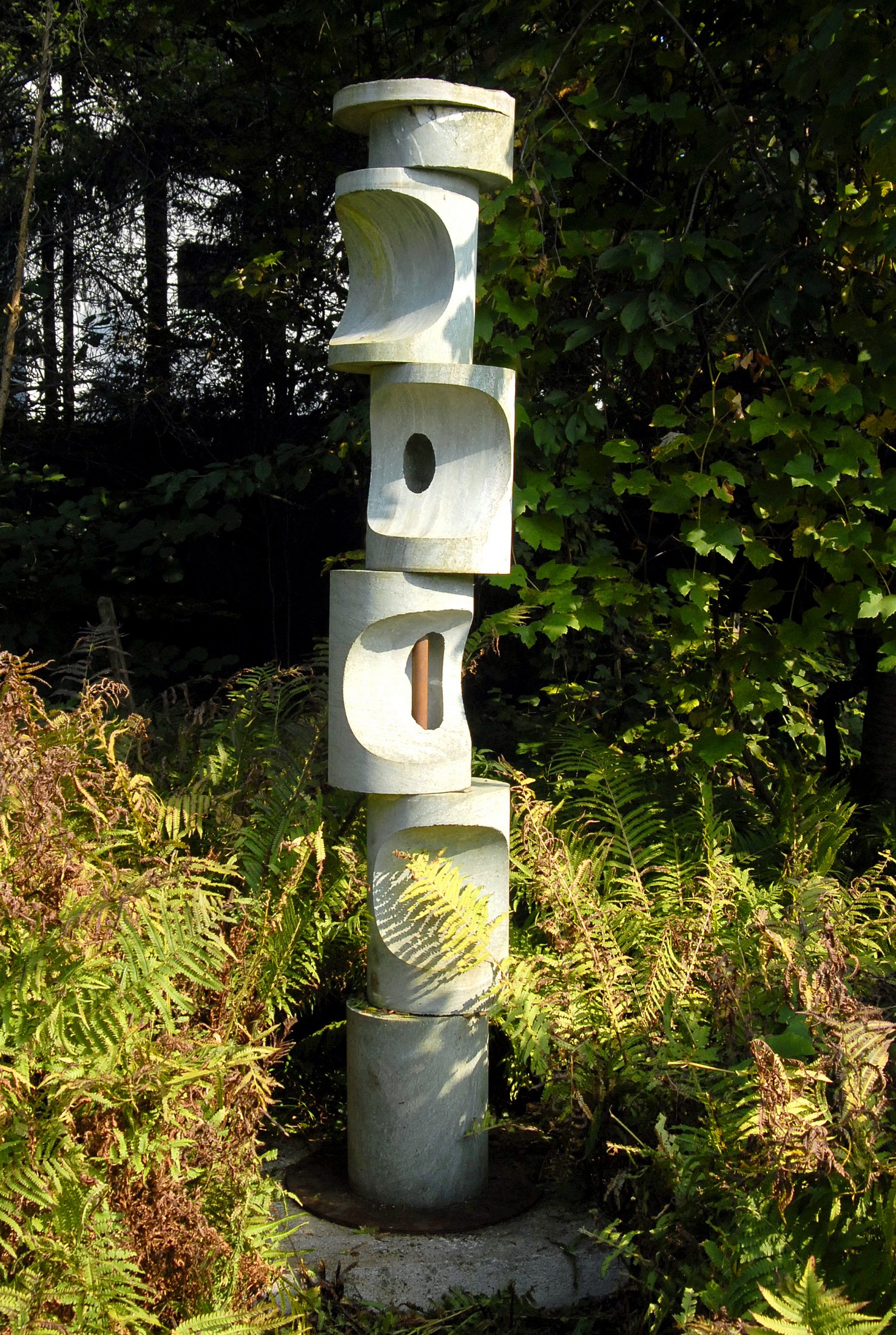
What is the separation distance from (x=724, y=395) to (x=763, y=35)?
4.31ft

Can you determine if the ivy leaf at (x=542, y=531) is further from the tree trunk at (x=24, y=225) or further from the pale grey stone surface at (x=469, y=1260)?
the pale grey stone surface at (x=469, y=1260)

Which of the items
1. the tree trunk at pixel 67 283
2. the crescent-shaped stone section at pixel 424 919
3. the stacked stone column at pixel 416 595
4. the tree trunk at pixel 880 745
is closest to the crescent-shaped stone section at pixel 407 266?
the stacked stone column at pixel 416 595

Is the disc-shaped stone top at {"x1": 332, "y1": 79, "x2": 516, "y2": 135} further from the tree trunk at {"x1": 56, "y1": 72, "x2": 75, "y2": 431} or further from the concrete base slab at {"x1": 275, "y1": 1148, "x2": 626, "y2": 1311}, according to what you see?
the tree trunk at {"x1": 56, "y1": 72, "x2": 75, "y2": 431}

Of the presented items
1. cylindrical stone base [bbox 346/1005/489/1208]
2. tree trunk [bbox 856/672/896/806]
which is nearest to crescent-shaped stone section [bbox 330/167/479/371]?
cylindrical stone base [bbox 346/1005/489/1208]

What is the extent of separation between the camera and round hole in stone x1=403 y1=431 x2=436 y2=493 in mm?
3475

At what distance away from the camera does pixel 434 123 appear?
10.5 feet

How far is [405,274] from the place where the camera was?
3355 millimetres

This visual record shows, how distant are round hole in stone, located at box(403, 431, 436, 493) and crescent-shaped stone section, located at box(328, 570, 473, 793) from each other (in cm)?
35

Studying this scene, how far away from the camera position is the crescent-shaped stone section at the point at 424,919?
3.30m

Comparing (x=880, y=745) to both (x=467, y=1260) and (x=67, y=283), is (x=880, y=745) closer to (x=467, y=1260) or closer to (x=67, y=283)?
(x=467, y=1260)

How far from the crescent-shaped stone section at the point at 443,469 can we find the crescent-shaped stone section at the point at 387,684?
88mm

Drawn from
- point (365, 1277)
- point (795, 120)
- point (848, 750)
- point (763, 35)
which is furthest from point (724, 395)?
point (848, 750)

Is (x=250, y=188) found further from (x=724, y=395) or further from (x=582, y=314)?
(x=724, y=395)

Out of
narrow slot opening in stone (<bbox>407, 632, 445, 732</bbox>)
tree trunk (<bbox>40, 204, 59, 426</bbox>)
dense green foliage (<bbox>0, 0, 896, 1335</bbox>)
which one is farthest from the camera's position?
tree trunk (<bbox>40, 204, 59, 426</bbox>)
